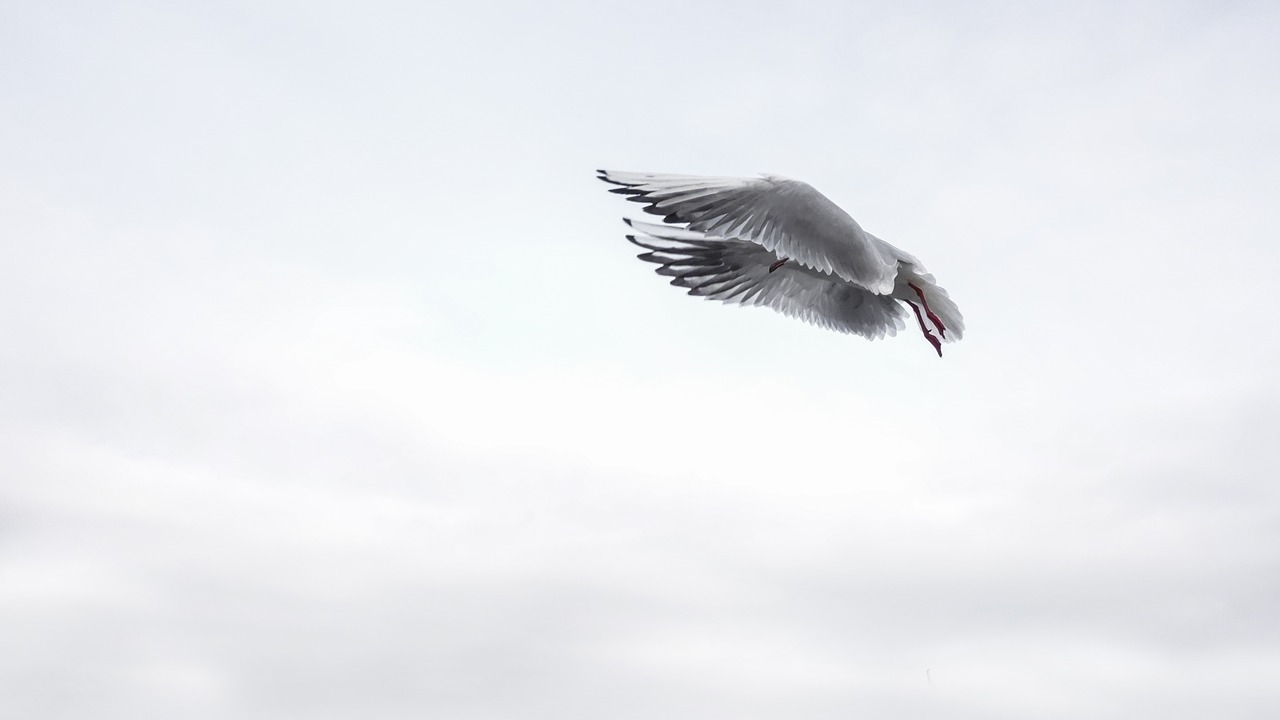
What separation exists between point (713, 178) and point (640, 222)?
131cm

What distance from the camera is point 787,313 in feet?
43.8

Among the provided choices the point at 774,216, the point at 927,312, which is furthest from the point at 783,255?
the point at 927,312

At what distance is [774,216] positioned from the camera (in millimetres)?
11094

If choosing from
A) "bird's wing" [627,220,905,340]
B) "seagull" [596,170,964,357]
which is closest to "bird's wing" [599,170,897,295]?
"seagull" [596,170,964,357]

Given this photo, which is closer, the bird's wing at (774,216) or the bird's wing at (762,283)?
the bird's wing at (774,216)

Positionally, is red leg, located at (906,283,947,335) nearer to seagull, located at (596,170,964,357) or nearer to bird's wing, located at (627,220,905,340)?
seagull, located at (596,170,964,357)

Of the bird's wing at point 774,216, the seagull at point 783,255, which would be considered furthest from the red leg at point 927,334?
the bird's wing at point 774,216

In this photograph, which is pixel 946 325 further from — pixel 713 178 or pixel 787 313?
pixel 713 178

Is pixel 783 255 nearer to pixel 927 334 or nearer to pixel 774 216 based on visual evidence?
pixel 774 216

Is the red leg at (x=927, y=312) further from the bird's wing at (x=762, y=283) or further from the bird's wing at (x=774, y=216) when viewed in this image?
the bird's wing at (x=774, y=216)

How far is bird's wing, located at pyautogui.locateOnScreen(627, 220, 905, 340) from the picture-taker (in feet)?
41.0

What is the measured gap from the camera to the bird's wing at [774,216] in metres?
11.0

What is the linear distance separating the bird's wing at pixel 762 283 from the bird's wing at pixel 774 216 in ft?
3.91

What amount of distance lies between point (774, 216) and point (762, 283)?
7.19ft
